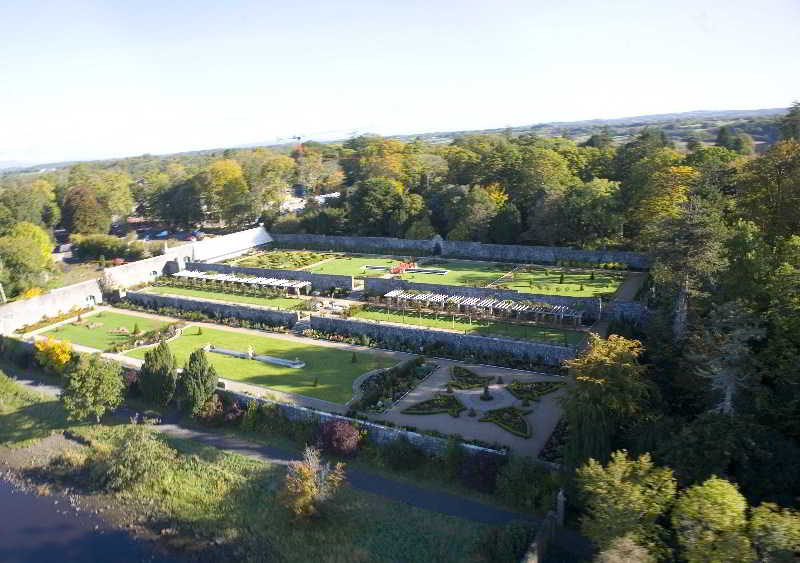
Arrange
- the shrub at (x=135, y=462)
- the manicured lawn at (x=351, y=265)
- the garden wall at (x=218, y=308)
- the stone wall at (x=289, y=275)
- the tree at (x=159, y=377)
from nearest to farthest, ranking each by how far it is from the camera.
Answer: the shrub at (x=135, y=462), the tree at (x=159, y=377), the garden wall at (x=218, y=308), the stone wall at (x=289, y=275), the manicured lawn at (x=351, y=265)

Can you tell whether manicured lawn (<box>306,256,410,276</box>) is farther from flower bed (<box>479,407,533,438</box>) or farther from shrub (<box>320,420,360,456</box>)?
shrub (<box>320,420,360,456</box>)

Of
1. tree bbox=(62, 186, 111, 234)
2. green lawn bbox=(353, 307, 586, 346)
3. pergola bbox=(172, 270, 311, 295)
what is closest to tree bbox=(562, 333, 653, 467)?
green lawn bbox=(353, 307, 586, 346)

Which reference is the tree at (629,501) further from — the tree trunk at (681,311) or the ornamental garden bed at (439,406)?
the tree trunk at (681,311)

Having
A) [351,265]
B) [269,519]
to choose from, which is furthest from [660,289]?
[351,265]

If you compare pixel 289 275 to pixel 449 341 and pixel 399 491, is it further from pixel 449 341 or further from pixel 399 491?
pixel 399 491

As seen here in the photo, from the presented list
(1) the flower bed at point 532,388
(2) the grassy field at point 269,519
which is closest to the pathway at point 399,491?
(2) the grassy field at point 269,519

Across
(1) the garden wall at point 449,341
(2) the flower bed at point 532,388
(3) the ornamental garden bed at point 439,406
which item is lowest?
(2) the flower bed at point 532,388

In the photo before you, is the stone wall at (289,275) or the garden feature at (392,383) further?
the stone wall at (289,275)
